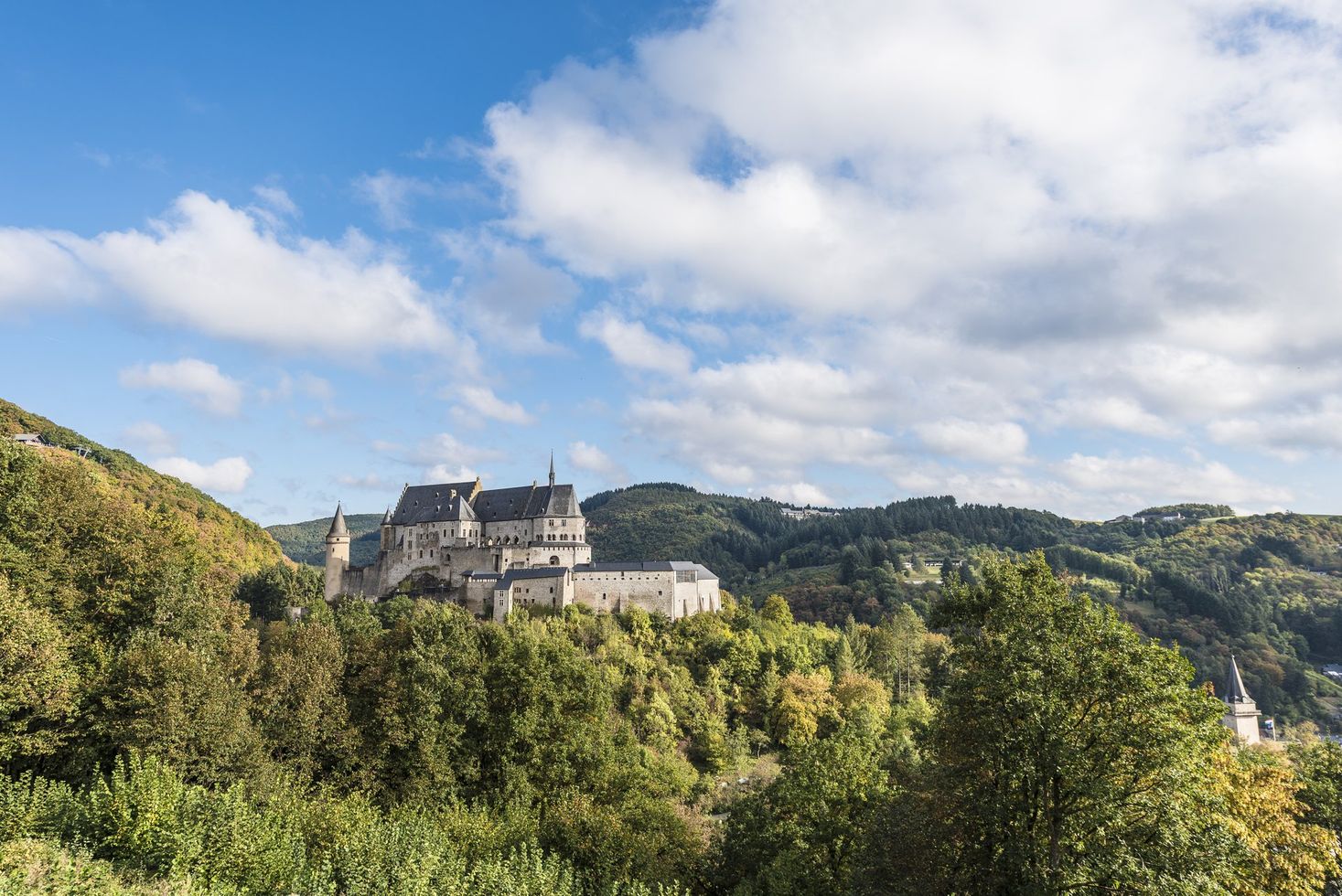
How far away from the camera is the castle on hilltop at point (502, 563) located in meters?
69.5

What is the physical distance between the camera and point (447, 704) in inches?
1356

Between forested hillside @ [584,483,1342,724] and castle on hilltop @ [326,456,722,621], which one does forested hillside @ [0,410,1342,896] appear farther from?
forested hillside @ [584,483,1342,724]

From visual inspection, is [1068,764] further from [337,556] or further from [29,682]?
[337,556]

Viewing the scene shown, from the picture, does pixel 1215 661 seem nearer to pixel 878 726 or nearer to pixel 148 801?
pixel 878 726

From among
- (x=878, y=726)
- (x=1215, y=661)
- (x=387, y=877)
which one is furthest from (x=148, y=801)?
(x=1215, y=661)

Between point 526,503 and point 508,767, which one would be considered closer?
point 508,767

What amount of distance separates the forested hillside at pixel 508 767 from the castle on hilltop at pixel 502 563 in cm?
2472

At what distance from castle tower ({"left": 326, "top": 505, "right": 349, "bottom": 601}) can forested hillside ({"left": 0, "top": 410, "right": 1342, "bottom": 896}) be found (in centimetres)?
3140

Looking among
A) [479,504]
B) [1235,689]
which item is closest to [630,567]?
[479,504]

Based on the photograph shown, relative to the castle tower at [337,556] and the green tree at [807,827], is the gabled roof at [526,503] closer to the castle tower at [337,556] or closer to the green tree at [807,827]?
the castle tower at [337,556]

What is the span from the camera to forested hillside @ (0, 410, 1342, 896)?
16.8 m

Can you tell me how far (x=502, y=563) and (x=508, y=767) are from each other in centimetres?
4137

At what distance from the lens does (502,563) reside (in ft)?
237

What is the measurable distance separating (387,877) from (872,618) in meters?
97.8
